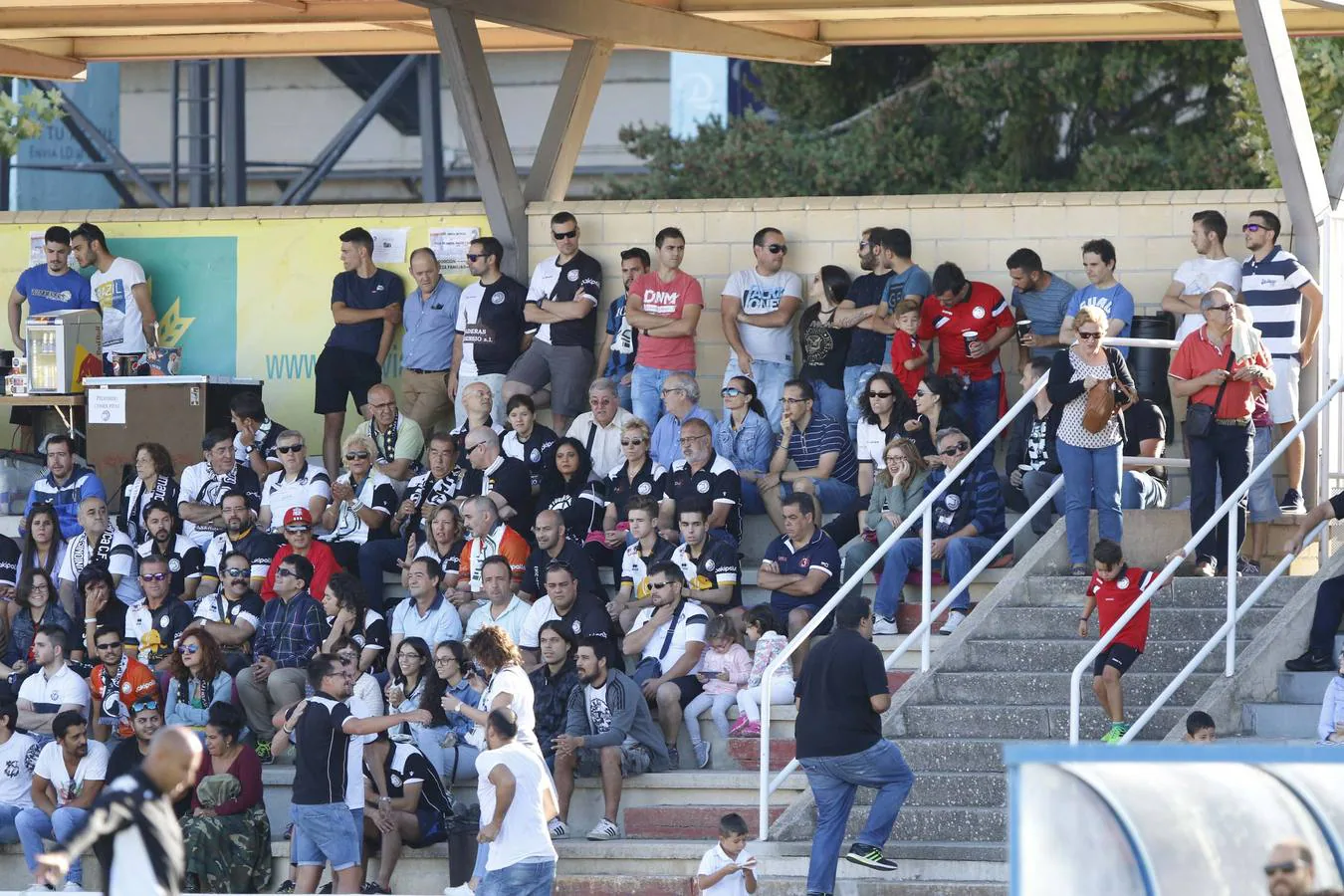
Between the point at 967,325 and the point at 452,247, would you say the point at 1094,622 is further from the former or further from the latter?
the point at 452,247

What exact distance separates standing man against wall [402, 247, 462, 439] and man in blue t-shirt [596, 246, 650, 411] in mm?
1173

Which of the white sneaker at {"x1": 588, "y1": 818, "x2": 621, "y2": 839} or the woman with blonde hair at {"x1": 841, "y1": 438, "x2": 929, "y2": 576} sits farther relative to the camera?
the woman with blonde hair at {"x1": 841, "y1": 438, "x2": 929, "y2": 576}

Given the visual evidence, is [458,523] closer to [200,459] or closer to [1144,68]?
[200,459]

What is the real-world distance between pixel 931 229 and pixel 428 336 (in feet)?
11.7

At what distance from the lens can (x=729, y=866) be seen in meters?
11.4

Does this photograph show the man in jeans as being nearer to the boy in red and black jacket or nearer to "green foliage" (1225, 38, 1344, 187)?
the boy in red and black jacket

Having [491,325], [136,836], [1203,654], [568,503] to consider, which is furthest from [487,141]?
[136,836]

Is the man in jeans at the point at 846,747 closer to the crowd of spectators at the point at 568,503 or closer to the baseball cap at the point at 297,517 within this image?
the crowd of spectators at the point at 568,503

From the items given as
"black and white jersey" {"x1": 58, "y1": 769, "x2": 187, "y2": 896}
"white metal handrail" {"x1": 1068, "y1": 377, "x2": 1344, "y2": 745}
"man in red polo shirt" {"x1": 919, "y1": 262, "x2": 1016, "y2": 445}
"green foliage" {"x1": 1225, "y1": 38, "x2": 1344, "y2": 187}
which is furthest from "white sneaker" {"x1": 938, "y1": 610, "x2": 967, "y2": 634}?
"black and white jersey" {"x1": 58, "y1": 769, "x2": 187, "y2": 896}

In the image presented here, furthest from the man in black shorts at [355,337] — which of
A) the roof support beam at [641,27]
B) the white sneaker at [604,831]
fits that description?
the white sneaker at [604,831]

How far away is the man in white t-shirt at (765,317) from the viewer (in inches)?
606

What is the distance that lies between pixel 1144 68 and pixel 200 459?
11014mm

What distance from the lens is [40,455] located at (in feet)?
56.2

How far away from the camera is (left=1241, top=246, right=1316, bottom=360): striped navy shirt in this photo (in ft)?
46.1
